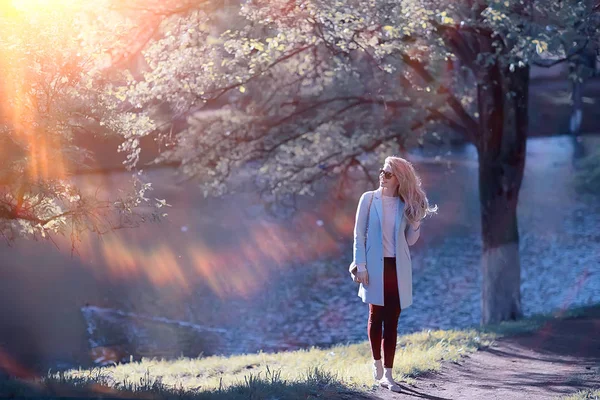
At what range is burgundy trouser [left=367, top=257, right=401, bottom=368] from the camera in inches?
283

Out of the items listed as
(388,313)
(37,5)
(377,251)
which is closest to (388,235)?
(377,251)

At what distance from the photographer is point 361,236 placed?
7.22 meters

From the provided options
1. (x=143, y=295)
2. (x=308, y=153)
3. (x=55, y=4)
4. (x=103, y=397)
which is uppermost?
(x=55, y=4)

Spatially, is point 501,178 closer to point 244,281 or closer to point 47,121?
point 47,121

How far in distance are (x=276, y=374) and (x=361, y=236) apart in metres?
2.02

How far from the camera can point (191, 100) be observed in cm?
1304

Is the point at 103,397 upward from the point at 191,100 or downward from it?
downward

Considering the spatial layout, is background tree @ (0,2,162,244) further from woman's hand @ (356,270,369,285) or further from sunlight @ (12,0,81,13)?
woman's hand @ (356,270,369,285)

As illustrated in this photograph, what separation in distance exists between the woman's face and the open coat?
0.16m

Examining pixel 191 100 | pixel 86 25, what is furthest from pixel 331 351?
pixel 86 25

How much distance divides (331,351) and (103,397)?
255 inches

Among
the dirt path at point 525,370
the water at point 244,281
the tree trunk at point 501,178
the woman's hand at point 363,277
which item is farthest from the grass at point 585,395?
the water at point 244,281

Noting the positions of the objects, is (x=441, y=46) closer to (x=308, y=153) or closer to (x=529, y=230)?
(x=308, y=153)

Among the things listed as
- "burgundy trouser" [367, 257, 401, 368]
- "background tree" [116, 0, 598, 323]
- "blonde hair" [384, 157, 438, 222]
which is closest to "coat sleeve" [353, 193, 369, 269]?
"burgundy trouser" [367, 257, 401, 368]
